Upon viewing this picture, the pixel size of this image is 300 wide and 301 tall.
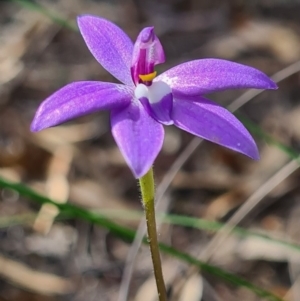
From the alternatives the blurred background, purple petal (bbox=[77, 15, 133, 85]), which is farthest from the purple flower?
the blurred background

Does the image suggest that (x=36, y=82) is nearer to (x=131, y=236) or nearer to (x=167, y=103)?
(x=131, y=236)

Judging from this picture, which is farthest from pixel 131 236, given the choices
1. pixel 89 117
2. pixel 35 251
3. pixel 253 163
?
pixel 89 117

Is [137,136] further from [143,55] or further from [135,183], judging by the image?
[135,183]

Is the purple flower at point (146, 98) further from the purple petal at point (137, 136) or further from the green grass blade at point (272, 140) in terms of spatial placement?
the green grass blade at point (272, 140)

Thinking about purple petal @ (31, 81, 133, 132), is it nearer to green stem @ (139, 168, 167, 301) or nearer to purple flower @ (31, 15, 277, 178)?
purple flower @ (31, 15, 277, 178)

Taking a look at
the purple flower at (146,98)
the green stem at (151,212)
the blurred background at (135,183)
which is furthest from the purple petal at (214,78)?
the blurred background at (135,183)

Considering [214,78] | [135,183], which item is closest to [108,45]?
[214,78]
